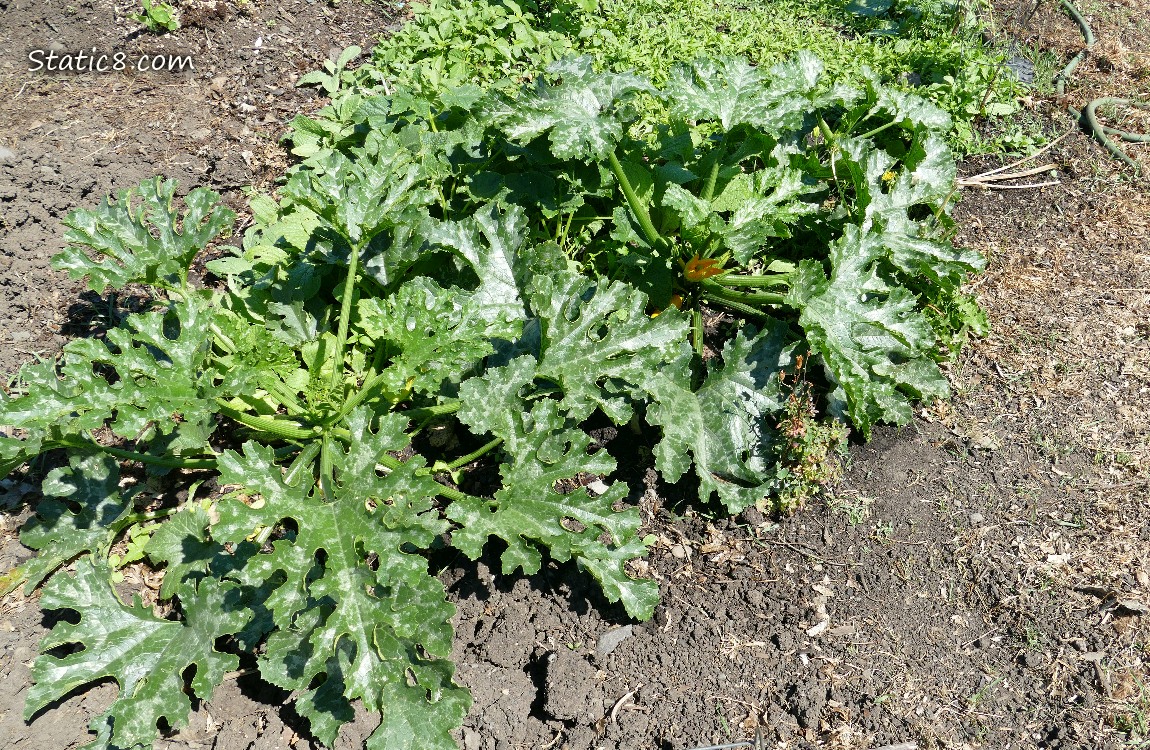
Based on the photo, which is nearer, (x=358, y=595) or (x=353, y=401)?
(x=358, y=595)

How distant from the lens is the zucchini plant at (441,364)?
288 centimetres

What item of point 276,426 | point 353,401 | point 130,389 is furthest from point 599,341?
point 130,389

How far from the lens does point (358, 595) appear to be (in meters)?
2.76

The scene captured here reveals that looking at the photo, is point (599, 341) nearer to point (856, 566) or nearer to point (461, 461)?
point (461, 461)

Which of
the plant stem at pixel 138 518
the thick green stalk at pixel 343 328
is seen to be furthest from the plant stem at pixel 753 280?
the plant stem at pixel 138 518

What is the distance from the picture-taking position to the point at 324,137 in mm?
4777

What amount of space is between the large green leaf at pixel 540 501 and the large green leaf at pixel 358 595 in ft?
0.82

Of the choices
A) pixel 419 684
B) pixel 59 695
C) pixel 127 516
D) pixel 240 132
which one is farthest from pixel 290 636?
pixel 240 132

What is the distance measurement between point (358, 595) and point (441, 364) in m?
0.90

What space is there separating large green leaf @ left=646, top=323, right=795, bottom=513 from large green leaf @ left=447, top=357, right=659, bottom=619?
0.36m

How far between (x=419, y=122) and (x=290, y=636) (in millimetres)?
2702

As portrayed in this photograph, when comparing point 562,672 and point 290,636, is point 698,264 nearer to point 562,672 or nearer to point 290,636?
point 562,672

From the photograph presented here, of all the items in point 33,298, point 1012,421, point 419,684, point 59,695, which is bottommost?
point 1012,421

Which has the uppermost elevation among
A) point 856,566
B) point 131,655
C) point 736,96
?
point 736,96
